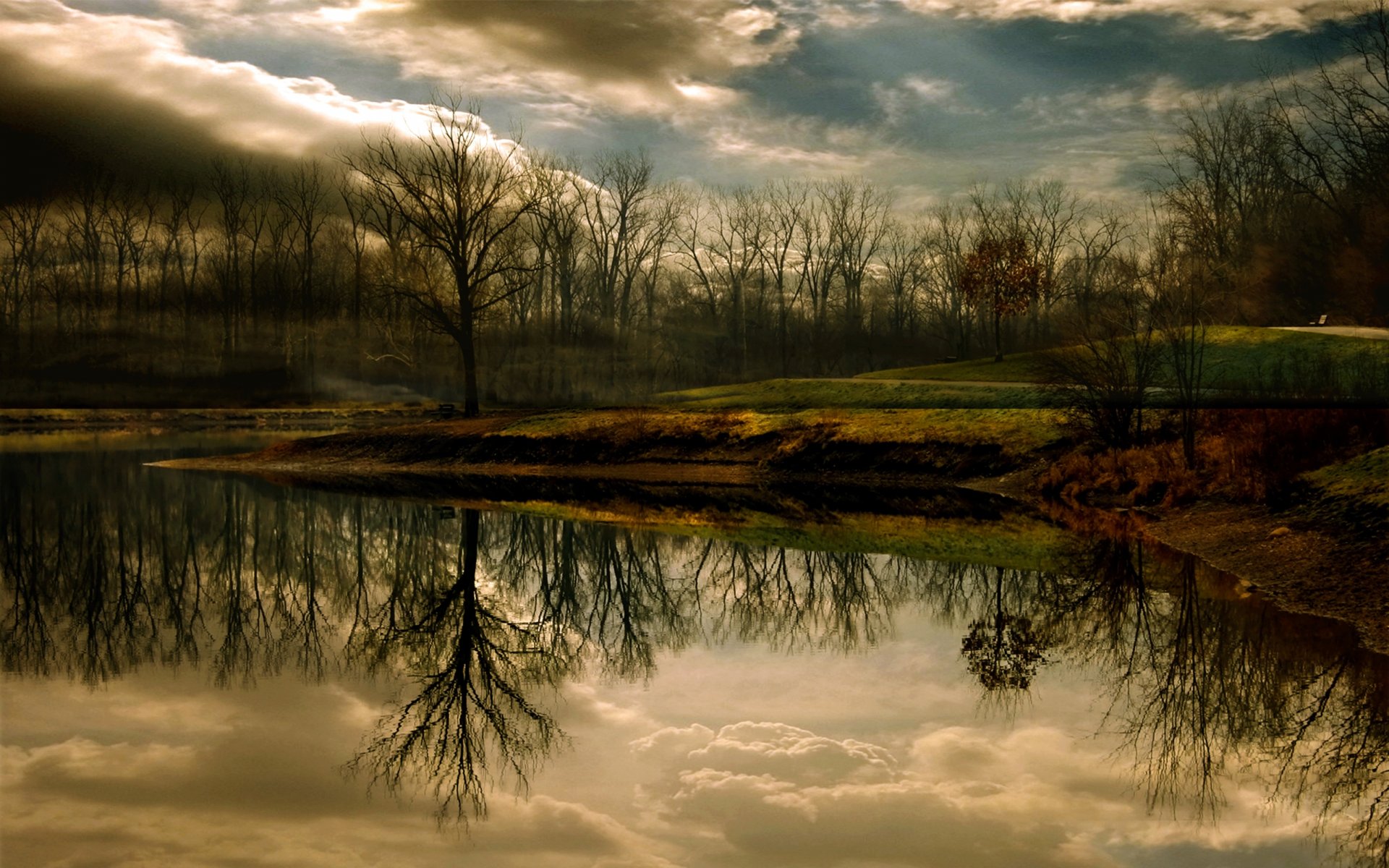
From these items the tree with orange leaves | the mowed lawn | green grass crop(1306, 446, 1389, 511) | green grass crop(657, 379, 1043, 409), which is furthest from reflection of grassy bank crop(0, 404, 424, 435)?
green grass crop(1306, 446, 1389, 511)

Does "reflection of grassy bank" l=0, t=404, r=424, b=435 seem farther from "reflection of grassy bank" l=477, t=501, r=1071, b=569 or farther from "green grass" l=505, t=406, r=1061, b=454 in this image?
"reflection of grassy bank" l=477, t=501, r=1071, b=569

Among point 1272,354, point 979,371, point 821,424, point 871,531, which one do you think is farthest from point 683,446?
point 1272,354

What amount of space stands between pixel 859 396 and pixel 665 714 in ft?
124

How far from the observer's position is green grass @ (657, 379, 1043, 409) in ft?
137

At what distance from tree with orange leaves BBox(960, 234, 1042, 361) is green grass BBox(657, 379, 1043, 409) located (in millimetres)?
16577

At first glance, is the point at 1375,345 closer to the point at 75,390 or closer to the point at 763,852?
the point at 763,852

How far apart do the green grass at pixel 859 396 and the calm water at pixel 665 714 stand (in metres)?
23.7

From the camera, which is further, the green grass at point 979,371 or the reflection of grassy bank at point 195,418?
the reflection of grassy bank at point 195,418

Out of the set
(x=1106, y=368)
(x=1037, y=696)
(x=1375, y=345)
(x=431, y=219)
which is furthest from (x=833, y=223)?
(x=1037, y=696)

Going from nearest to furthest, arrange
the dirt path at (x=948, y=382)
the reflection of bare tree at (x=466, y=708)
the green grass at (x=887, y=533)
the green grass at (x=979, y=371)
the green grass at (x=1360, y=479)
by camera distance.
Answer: the reflection of bare tree at (x=466, y=708)
the green grass at (x=1360, y=479)
the green grass at (x=887, y=533)
the dirt path at (x=948, y=382)
the green grass at (x=979, y=371)

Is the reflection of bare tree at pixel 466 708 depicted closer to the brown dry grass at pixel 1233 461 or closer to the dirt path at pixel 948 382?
the brown dry grass at pixel 1233 461

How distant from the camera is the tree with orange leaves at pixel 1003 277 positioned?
213 feet

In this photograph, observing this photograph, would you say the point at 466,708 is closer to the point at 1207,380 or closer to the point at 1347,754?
the point at 1347,754

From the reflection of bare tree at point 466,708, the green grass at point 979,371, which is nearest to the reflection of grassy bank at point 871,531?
the reflection of bare tree at point 466,708
